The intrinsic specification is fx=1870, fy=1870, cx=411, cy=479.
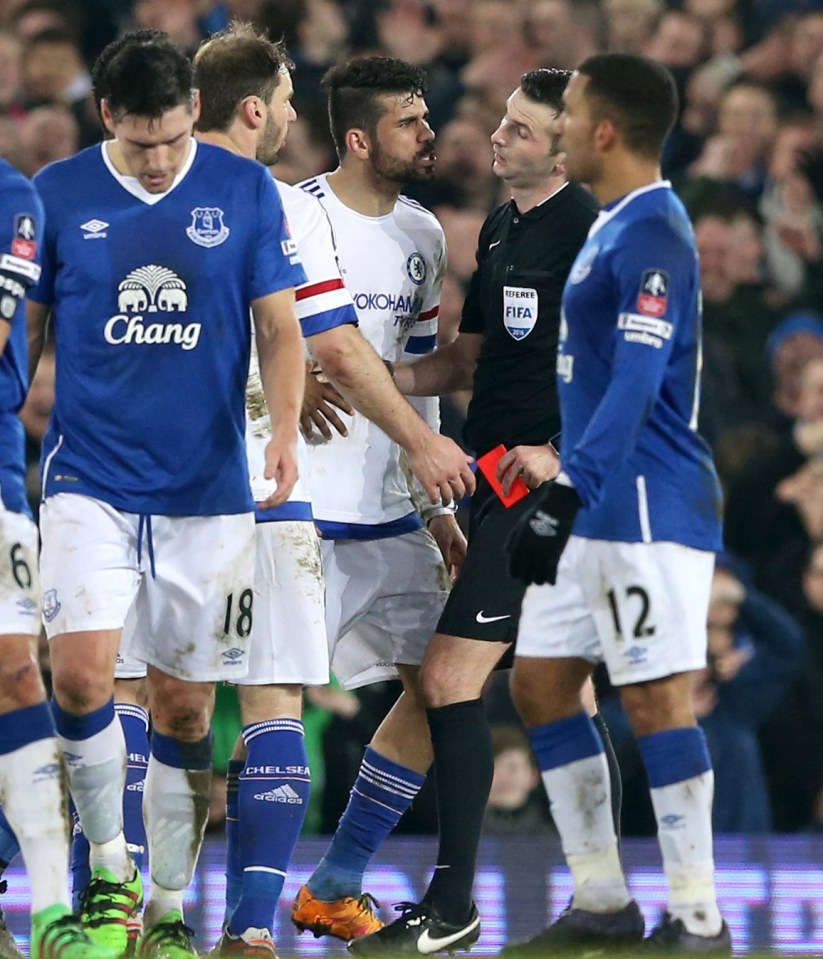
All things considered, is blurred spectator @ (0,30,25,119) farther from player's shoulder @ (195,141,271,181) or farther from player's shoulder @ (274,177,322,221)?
player's shoulder @ (195,141,271,181)

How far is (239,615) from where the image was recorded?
175 inches

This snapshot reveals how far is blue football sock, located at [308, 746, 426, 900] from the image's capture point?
207 inches

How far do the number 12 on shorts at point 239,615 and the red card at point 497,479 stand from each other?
2.70ft

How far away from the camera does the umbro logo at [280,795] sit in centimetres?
469

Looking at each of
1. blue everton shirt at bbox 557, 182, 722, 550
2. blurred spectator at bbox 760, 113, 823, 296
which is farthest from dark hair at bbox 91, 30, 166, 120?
blurred spectator at bbox 760, 113, 823, 296

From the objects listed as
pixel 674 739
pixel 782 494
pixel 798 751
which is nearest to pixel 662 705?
pixel 674 739

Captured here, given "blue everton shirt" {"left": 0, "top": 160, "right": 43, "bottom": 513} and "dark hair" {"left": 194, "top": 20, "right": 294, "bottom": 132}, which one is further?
"dark hair" {"left": 194, "top": 20, "right": 294, "bottom": 132}

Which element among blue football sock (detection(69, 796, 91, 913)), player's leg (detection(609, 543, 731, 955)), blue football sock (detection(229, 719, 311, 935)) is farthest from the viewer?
blue football sock (detection(69, 796, 91, 913))

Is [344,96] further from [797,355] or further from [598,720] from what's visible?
[797,355]

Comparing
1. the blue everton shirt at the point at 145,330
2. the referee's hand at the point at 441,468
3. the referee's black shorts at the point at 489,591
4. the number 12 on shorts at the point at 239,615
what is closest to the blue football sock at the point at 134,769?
the number 12 on shorts at the point at 239,615

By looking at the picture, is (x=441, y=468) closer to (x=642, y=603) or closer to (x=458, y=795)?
(x=458, y=795)

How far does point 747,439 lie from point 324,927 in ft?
12.4

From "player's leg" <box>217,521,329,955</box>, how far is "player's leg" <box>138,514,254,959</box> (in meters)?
0.16

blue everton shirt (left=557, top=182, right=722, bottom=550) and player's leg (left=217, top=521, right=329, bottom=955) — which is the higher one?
blue everton shirt (left=557, top=182, right=722, bottom=550)
